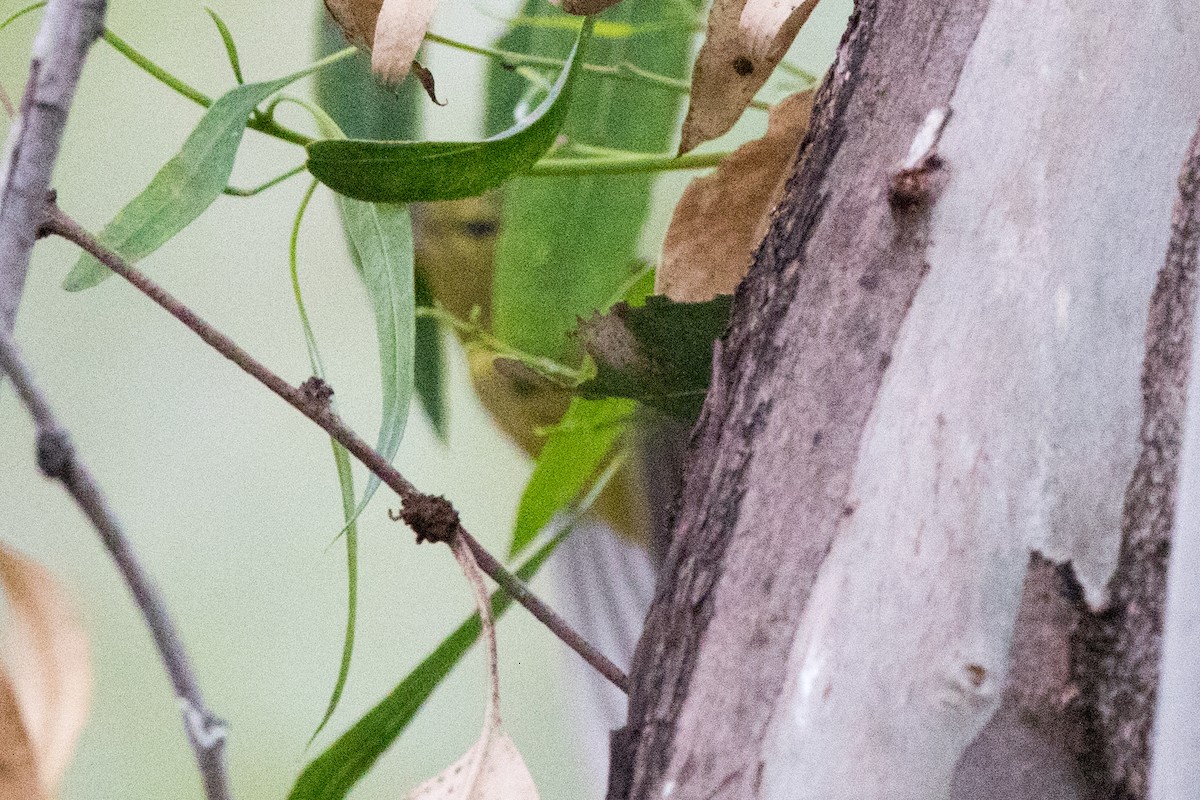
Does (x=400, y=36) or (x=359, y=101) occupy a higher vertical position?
(x=359, y=101)

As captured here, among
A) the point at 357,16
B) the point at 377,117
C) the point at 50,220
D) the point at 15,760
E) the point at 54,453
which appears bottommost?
the point at 15,760

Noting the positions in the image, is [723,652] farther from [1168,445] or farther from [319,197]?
[319,197]

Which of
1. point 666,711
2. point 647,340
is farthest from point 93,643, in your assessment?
point 666,711

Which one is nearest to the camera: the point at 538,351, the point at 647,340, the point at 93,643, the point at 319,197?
the point at 647,340

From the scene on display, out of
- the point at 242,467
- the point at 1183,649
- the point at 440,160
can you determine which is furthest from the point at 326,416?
the point at 242,467

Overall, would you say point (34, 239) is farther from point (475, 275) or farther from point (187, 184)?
point (475, 275)

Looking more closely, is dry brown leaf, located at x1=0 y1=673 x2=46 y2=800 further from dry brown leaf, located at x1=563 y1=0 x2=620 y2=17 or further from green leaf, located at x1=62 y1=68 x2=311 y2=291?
dry brown leaf, located at x1=563 y1=0 x2=620 y2=17

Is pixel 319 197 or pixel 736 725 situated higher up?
pixel 319 197
